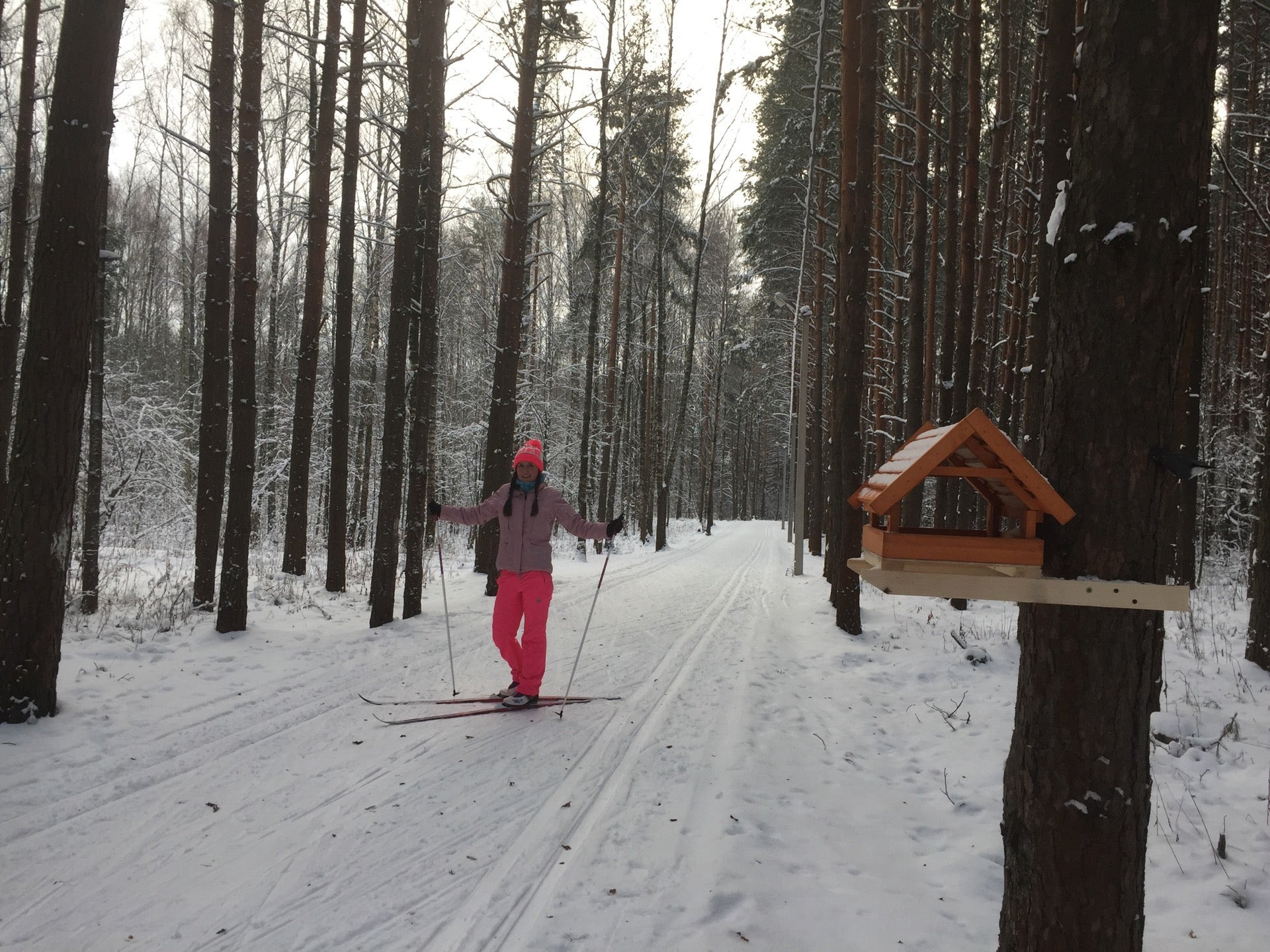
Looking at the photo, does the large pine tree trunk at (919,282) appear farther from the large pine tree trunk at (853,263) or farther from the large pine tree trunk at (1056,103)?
the large pine tree trunk at (1056,103)

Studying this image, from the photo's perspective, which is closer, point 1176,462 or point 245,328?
point 1176,462

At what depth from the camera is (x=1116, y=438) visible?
211 centimetres

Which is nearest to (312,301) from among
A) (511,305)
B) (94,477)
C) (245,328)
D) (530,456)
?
(511,305)

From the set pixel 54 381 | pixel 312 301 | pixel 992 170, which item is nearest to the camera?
pixel 54 381

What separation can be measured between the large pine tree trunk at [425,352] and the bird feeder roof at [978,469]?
7.49 meters

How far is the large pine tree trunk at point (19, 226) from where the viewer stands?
838 cm

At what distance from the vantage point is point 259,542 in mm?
16266

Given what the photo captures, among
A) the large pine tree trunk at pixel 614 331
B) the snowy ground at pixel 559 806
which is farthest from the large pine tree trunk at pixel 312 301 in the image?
the large pine tree trunk at pixel 614 331

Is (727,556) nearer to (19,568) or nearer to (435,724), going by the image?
(435,724)

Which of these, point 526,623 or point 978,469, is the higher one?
point 978,469

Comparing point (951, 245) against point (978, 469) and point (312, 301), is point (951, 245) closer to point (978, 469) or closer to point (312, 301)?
point (978, 469)

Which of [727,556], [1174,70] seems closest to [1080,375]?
[1174,70]

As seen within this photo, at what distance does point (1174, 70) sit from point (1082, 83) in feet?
0.83

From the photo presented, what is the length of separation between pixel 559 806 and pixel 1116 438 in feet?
11.2
